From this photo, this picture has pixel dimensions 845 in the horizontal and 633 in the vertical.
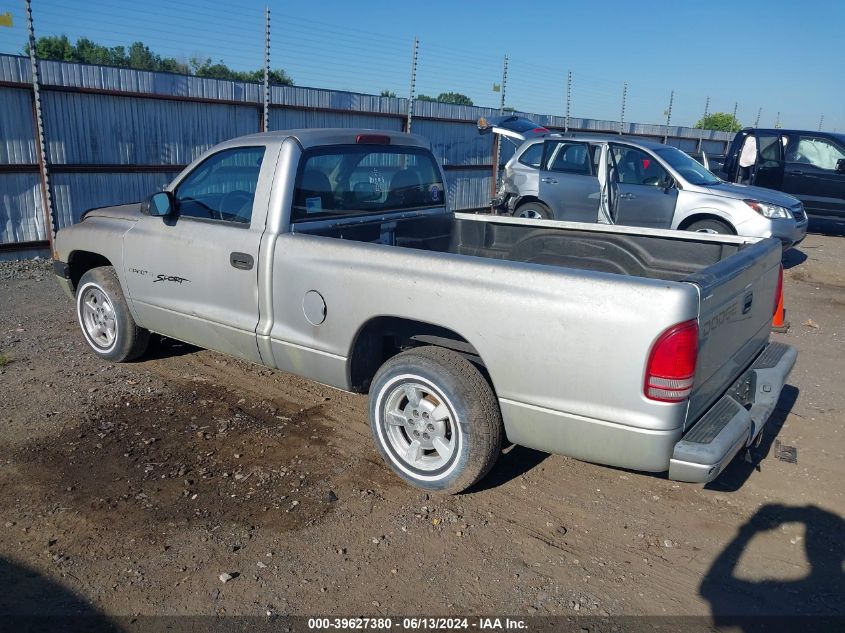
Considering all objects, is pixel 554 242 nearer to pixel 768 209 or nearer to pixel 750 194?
pixel 768 209

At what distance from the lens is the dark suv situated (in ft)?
44.1

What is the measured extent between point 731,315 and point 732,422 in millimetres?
524

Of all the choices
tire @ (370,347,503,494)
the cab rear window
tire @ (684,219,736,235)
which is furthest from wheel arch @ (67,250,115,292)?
tire @ (684,219,736,235)

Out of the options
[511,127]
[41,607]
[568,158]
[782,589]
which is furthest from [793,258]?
[41,607]

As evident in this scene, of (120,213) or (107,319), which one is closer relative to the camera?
(120,213)

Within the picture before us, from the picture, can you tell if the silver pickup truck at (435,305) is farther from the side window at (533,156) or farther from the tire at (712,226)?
the side window at (533,156)

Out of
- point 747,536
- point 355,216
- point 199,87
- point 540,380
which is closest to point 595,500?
point 747,536

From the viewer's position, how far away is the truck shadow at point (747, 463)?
13.4 feet

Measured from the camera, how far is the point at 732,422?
3.44 meters

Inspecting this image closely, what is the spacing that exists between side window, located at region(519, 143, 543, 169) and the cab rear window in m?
6.10

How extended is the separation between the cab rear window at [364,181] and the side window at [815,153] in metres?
11.1

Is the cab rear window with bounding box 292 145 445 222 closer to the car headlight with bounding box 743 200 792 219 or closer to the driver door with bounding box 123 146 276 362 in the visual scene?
the driver door with bounding box 123 146 276 362

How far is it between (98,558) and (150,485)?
67 cm

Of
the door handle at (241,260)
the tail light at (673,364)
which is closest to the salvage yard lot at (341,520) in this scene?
the tail light at (673,364)
